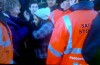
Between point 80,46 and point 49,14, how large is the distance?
62 cm

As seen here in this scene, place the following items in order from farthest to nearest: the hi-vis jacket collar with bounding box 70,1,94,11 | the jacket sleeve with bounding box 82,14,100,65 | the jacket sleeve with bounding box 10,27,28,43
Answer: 1. the jacket sleeve with bounding box 10,27,28,43
2. the jacket sleeve with bounding box 82,14,100,65
3. the hi-vis jacket collar with bounding box 70,1,94,11

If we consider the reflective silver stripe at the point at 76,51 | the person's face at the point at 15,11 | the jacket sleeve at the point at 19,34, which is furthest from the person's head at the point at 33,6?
the reflective silver stripe at the point at 76,51

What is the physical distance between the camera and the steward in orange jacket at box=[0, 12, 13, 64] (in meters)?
4.19

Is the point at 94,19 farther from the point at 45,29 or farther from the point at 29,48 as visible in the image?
the point at 29,48

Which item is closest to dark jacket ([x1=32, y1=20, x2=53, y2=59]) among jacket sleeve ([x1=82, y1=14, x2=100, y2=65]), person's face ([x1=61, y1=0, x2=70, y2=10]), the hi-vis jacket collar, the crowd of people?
the crowd of people

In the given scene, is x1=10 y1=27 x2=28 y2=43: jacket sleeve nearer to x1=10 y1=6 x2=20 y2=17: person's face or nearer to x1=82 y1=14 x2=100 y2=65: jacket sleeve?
x1=10 y1=6 x2=20 y2=17: person's face

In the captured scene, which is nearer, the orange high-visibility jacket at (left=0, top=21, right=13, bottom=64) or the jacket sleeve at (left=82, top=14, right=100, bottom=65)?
the jacket sleeve at (left=82, top=14, right=100, bottom=65)

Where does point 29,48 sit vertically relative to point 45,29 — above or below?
below

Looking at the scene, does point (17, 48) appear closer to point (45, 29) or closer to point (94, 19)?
point (45, 29)

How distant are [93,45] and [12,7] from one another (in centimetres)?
126

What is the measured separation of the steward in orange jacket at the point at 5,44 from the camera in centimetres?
419

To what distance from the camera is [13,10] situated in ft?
13.6

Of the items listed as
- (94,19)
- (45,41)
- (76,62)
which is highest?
(94,19)

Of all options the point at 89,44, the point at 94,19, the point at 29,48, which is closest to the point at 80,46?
the point at 89,44
